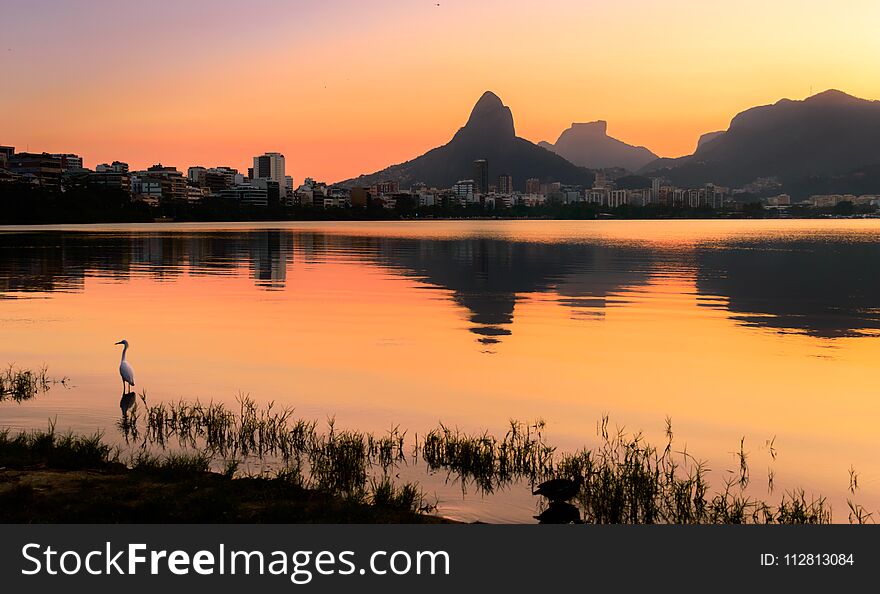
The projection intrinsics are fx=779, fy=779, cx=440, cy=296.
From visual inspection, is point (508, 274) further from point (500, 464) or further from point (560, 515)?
point (560, 515)

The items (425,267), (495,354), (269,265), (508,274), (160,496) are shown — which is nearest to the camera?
(160,496)

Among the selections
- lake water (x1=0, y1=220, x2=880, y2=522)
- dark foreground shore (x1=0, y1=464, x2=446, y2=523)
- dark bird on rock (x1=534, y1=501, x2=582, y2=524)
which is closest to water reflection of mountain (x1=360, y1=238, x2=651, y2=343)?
lake water (x1=0, y1=220, x2=880, y2=522)

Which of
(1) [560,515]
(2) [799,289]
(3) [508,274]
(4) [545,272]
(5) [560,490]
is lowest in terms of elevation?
(1) [560,515]

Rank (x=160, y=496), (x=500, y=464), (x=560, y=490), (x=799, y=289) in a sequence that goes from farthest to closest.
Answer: (x=799, y=289) < (x=500, y=464) < (x=560, y=490) < (x=160, y=496)

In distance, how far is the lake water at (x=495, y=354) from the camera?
18.5m


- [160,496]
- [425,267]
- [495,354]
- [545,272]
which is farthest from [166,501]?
[425,267]

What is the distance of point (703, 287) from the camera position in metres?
54.5

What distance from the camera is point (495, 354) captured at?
28.4m

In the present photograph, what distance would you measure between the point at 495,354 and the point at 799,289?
3422cm

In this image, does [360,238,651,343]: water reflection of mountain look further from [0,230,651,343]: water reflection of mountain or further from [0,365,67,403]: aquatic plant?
[0,365,67,403]: aquatic plant

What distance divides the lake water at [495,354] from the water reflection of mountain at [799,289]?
314 mm

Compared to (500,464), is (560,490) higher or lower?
higher

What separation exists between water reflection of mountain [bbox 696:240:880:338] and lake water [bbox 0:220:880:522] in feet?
1.03
